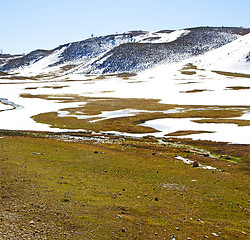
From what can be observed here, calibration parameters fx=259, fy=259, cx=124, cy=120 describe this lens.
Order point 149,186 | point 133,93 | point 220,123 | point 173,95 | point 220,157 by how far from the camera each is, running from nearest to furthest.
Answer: point 149,186 < point 220,157 < point 220,123 < point 173,95 < point 133,93

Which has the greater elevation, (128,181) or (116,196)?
(116,196)

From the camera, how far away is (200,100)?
9738cm

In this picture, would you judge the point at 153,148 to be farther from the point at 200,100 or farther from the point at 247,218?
the point at 200,100

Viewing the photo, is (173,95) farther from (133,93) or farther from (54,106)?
(54,106)

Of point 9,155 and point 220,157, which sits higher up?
point 9,155

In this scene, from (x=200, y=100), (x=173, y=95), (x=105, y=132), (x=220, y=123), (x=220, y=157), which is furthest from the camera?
(x=173, y=95)

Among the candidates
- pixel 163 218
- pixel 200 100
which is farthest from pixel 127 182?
pixel 200 100

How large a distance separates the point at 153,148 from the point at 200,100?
2463 inches

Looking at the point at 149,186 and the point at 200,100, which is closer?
the point at 149,186

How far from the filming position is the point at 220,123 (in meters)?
57.3

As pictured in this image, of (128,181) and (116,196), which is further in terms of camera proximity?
(128,181)

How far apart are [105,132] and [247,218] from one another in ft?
124

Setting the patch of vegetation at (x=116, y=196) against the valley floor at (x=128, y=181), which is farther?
the valley floor at (x=128, y=181)

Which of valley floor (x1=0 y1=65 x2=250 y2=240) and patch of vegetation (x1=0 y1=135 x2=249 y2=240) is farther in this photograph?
valley floor (x1=0 y1=65 x2=250 y2=240)
